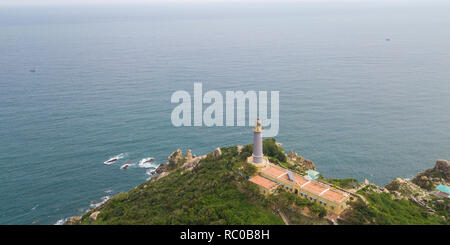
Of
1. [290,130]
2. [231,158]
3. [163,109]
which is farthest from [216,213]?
[163,109]

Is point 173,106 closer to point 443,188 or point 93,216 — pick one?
point 93,216

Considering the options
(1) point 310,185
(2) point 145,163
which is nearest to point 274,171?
(1) point 310,185

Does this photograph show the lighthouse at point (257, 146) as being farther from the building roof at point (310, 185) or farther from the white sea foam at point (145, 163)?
the white sea foam at point (145, 163)

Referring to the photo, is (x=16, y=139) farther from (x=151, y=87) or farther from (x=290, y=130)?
(x=290, y=130)

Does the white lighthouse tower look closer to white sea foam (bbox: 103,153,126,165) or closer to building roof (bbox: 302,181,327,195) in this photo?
building roof (bbox: 302,181,327,195)

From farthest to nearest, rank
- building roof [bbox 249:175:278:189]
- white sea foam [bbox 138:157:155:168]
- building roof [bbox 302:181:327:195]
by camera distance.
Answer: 1. white sea foam [bbox 138:157:155:168]
2. building roof [bbox 249:175:278:189]
3. building roof [bbox 302:181:327:195]

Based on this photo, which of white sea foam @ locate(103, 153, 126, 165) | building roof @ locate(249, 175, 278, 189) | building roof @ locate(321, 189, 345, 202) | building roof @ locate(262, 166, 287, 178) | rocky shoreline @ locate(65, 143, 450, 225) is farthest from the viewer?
white sea foam @ locate(103, 153, 126, 165)

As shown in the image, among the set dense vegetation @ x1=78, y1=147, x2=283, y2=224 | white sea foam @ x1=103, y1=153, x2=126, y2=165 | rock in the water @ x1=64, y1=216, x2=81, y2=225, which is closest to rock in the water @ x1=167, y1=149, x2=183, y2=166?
dense vegetation @ x1=78, y1=147, x2=283, y2=224
